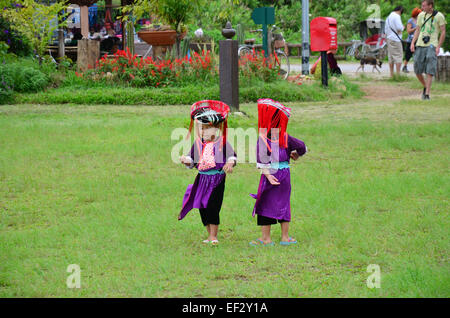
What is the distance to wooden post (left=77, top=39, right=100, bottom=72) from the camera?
16.5m

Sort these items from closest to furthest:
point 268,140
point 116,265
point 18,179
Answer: point 116,265 < point 268,140 < point 18,179

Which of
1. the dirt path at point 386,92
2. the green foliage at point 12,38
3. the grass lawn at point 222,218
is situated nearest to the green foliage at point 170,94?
the dirt path at point 386,92

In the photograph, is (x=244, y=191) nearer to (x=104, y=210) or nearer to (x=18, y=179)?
(x=104, y=210)

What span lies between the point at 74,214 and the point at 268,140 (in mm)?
1989

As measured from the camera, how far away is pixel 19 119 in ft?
39.1

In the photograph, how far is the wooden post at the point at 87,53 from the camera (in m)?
16.5

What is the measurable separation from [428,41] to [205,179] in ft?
32.3

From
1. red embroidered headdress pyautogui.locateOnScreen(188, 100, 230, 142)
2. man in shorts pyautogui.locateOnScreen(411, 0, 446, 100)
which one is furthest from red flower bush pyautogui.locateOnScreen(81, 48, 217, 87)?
red embroidered headdress pyautogui.locateOnScreen(188, 100, 230, 142)

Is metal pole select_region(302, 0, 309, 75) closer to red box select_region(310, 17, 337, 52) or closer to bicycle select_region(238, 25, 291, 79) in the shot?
bicycle select_region(238, 25, 291, 79)

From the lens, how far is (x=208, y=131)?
5598mm

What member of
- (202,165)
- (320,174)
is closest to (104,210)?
(202,165)

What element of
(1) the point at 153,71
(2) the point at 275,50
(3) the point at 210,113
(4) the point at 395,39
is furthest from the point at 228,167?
(2) the point at 275,50

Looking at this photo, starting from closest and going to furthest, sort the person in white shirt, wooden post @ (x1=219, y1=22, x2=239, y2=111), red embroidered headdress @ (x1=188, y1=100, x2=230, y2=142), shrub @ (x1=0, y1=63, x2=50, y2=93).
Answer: red embroidered headdress @ (x1=188, y1=100, x2=230, y2=142)
wooden post @ (x1=219, y1=22, x2=239, y2=111)
shrub @ (x1=0, y1=63, x2=50, y2=93)
the person in white shirt

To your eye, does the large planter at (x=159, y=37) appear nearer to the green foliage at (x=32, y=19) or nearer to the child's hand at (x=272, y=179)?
the green foliage at (x=32, y=19)
